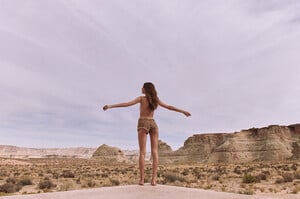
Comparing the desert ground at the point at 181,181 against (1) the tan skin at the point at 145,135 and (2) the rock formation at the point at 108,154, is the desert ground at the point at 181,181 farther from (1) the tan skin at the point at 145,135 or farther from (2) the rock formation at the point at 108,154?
(2) the rock formation at the point at 108,154

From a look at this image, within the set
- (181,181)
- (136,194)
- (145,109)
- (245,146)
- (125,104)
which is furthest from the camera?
(245,146)

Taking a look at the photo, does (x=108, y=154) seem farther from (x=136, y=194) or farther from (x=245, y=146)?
(x=136, y=194)

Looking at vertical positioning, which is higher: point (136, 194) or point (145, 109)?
point (145, 109)

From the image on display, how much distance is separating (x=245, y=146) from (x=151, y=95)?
7369 centimetres

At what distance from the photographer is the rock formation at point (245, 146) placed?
70.4 metres

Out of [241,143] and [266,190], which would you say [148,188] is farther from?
[241,143]

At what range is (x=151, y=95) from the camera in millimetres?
6578

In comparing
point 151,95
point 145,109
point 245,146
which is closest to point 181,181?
point 145,109

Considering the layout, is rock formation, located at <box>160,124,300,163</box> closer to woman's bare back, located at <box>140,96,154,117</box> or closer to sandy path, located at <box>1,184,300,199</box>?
woman's bare back, located at <box>140,96,154,117</box>

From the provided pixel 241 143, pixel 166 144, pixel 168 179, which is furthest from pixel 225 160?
pixel 168 179

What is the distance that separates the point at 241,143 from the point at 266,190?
62995mm

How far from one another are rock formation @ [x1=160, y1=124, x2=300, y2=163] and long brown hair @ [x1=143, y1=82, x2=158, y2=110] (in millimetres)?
65311

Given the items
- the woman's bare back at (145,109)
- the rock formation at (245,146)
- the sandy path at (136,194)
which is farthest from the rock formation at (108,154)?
the sandy path at (136,194)

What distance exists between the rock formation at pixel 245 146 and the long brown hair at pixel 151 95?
65.3 meters
